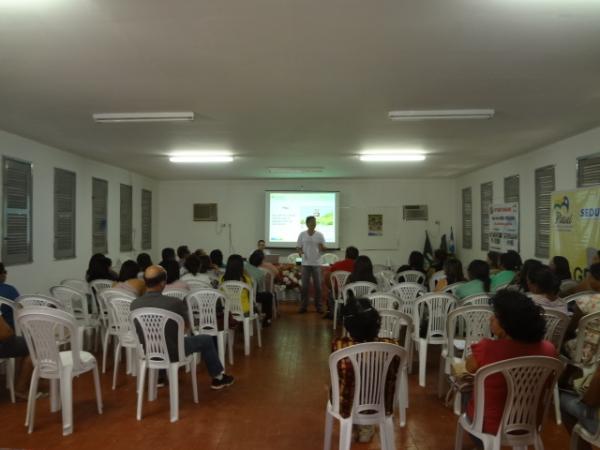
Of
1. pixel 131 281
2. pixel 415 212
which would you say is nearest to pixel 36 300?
pixel 131 281

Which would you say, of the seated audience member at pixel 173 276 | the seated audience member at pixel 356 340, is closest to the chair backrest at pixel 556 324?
the seated audience member at pixel 356 340

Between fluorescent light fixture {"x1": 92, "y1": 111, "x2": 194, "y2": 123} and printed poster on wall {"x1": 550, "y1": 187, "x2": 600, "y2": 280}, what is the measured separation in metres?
4.73

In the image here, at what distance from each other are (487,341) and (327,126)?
3.83 meters

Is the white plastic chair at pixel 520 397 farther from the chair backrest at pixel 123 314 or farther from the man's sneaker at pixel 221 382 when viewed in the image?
the chair backrest at pixel 123 314

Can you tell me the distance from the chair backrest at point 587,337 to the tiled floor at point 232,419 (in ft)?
2.10

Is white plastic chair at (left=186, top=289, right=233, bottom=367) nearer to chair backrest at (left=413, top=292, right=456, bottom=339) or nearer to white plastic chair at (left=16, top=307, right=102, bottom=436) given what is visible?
white plastic chair at (left=16, top=307, right=102, bottom=436)

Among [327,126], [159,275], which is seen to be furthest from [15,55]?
[327,126]

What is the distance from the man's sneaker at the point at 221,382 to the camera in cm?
432

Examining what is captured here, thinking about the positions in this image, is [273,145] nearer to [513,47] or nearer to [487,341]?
[513,47]

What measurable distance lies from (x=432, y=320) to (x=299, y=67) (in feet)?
8.74

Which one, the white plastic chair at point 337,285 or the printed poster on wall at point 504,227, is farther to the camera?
the printed poster on wall at point 504,227

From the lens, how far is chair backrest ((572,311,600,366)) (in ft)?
9.65

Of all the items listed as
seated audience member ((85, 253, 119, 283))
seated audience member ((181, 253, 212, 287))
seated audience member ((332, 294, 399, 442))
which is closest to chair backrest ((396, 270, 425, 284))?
seated audience member ((181, 253, 212, 287))

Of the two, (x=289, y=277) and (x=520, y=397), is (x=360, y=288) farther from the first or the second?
(x=520, y=397)
